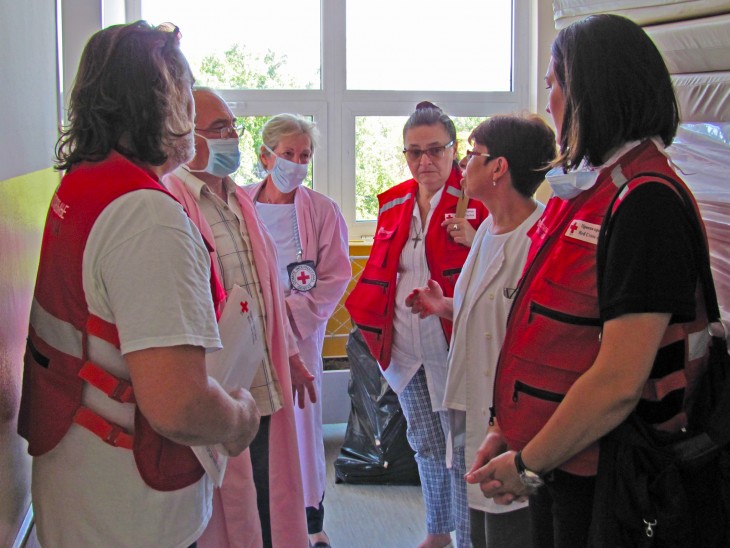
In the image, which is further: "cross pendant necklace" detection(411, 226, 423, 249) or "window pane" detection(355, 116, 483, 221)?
"window pane" detection(355, 116, 483, 221)

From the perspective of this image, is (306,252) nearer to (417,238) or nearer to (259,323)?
(417,238)

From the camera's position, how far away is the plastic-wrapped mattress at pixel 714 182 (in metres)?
1.56

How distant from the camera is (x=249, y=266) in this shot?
6.44 ft

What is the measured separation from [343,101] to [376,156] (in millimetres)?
349

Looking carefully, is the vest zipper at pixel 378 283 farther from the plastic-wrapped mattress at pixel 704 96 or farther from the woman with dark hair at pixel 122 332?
the woman with dark hair at pixel 122 332

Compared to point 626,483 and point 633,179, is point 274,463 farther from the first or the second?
point 633,179

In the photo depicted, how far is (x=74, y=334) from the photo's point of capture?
1075 mm

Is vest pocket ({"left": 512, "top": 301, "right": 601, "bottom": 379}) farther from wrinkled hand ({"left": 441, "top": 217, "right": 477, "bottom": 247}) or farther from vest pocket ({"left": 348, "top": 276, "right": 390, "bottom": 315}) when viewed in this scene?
vest pocket ({"left": 348, "top": 276, "right": 390, "bottom": 315})

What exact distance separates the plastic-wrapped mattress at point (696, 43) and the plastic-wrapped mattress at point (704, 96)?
0.02m

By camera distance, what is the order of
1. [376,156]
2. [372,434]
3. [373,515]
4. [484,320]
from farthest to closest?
[376,156], [372,434], [373,515], [484,320]

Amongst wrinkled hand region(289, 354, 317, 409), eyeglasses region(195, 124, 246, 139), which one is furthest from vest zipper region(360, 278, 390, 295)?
eyeglasses region(195, 124, 246, 139)

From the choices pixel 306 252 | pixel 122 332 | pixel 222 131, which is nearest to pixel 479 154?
pixel 222 131

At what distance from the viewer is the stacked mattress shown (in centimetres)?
159

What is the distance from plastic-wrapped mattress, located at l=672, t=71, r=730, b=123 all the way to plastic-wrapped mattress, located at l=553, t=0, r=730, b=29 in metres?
0.15
